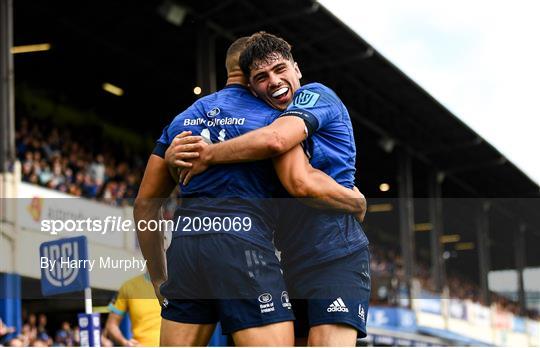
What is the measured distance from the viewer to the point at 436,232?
3878 cm

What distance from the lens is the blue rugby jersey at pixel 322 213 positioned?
5152mm

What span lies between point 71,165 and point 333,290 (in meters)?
19.8

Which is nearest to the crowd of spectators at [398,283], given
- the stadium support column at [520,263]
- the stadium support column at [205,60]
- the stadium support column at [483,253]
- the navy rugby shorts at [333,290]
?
the stadium support column at [520,263]

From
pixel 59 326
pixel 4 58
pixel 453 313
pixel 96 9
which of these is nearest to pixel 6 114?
pixel 4 58

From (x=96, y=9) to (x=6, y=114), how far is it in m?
6.14

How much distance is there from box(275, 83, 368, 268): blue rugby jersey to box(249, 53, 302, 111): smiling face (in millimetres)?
76

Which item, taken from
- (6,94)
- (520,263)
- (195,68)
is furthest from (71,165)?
(520,263)

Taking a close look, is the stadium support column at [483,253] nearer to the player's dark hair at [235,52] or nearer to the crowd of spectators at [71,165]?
the crowd of spectators at [71,165]

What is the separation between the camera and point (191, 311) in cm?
505

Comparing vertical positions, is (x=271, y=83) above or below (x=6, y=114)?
below

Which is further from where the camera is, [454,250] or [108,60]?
[454,250]

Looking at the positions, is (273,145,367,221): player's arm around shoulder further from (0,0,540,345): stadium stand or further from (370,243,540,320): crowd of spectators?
(370,243,540,320): crowd of spectators

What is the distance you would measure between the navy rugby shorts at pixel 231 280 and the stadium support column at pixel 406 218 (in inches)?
1165

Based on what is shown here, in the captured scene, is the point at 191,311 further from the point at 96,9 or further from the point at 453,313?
the point at 453,313
